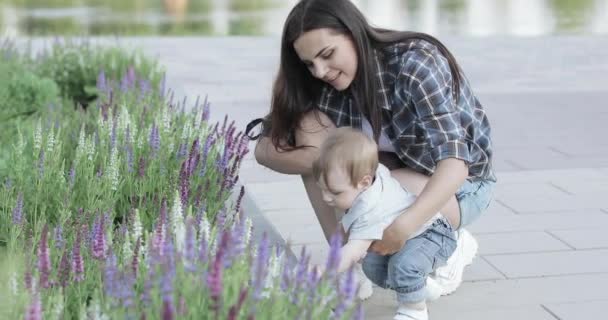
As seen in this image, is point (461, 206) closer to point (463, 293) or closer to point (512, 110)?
point (463, 293)

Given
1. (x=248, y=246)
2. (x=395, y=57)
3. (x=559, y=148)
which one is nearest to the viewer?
(x=248, y=246)

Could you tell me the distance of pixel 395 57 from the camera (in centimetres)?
383

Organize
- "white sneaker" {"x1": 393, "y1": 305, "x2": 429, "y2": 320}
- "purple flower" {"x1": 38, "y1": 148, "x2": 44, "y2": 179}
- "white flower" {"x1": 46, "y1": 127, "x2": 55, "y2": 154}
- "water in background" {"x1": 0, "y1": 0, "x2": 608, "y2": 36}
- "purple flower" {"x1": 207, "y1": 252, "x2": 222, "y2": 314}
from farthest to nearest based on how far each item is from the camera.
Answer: "water in background" {"x1": 0, "y1": 0, "x2": 608, "y2": 36} < "white flower" {"x1": 46, "y1": 127, "x2": 55, "y2": 154} < "purple flower" {"x1": 38, "y1": 148, "x2": 44, "y2": 179} < "white sneaker" {"x1": 393, "y1": 305, "x2": 429, "y2": 320} < "purple flower" {"x1": 207, "y1": 252, "x2": 222, "y2": 314}

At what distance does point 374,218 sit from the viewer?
3.49 metres

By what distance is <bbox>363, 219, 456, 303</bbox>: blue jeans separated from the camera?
11.9 feet

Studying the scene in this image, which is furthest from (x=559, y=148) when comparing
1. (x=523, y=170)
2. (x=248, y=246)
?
(x=248, y=246)

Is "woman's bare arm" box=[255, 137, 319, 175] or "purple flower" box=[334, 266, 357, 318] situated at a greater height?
"purple flower" box=[334, 266, 357, 318]

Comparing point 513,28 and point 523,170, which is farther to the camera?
point 513,28

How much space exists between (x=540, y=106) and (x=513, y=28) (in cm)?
796

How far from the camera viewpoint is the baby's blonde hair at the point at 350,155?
131 inches

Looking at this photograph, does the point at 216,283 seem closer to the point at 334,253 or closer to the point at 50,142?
the point at 334,253

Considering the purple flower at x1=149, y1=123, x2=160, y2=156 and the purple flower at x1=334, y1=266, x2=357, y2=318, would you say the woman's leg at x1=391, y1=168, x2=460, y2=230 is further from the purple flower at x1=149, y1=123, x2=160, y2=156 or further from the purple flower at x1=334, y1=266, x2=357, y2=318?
the purple flower at x1=334, y1=266, x2=357, y2=318

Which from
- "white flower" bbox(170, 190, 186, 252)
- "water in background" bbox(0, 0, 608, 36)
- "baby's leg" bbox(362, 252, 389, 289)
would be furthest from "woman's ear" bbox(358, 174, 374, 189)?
"water in background" bbox(0, 0, 608, 36)

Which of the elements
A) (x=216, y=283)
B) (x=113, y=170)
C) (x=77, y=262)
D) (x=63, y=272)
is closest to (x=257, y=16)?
(x=113, y=170)
